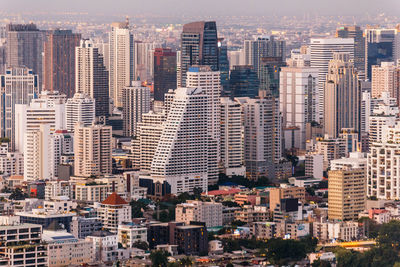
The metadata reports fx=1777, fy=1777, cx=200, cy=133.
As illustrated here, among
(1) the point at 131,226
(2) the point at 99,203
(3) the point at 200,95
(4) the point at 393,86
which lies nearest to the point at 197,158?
(3) the point at 200,95

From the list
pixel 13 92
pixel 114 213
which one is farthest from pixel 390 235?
pixel 13 92

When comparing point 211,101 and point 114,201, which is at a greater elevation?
point 211,101

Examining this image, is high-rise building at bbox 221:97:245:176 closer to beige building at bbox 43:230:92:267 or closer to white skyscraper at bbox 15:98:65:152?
white skyscraper at bbox 15:98:65:152

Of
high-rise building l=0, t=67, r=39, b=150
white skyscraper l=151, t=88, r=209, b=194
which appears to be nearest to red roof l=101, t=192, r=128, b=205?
white skyscraper l=151, t=88, r=209, b=194

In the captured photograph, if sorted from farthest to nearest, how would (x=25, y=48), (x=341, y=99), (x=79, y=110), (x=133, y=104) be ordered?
(x=25, y=48)
(x=133, y=104)
(x=341, y=99)
(x=79, y=110)

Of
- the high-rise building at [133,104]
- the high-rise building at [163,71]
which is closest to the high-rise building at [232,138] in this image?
the high-rise building at [163,71]

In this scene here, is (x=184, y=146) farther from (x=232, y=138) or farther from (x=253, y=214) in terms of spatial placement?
(x=253, y=214)

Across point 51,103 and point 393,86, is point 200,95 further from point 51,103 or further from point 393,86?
point 393,86
